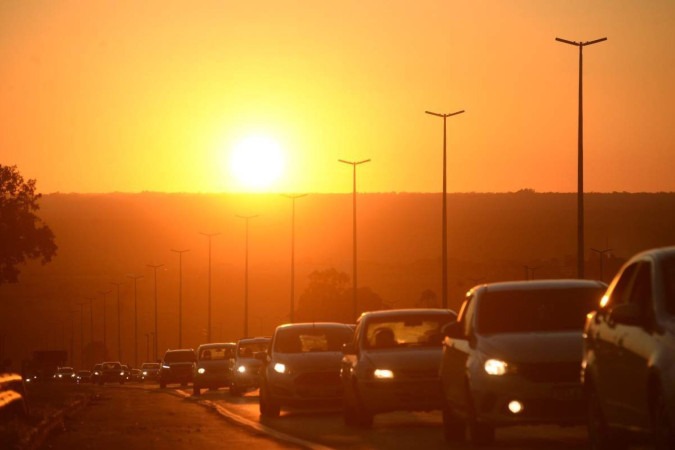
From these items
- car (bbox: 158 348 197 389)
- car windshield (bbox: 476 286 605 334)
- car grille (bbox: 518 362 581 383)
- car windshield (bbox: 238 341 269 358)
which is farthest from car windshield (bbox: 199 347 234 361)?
car grille (bbox: 518 362 581 383)

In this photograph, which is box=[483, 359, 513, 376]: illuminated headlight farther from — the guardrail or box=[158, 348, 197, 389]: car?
box=[158, 348, 197, 389]: car

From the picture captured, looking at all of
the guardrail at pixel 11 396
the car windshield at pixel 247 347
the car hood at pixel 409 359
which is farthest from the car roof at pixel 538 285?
the car windshield at pixel 247 347

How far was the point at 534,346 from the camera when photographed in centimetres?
1823

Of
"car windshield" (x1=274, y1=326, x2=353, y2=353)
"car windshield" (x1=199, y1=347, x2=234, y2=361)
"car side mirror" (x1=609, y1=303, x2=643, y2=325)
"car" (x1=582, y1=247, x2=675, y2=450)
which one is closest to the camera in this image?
"car" (x1=582, y1=247, x2=675, y2=450)

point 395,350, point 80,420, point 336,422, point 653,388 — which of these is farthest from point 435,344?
point 653,388

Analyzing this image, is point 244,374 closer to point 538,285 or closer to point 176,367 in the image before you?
point 176,367

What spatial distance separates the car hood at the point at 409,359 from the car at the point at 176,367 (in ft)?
143

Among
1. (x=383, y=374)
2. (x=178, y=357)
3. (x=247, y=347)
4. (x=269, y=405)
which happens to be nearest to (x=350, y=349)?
(x=383, y=374)

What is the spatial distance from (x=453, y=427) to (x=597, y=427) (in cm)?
557

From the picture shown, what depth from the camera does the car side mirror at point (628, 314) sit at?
12680 millimetres

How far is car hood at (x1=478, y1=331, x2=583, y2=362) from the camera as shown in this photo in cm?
1803

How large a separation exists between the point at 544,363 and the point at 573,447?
1303 mm

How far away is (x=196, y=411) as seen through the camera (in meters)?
32.5

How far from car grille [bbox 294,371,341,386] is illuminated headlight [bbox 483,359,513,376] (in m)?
11.4
